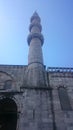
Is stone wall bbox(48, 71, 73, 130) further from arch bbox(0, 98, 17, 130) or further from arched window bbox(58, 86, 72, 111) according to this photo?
arch bbox(0, 98, 17, 130)

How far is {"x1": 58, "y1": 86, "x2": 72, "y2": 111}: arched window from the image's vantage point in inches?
423

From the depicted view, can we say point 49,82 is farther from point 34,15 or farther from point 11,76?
point 34,15

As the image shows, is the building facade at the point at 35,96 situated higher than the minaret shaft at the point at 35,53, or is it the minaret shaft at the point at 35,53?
the minaret shaft at the point at 35,53

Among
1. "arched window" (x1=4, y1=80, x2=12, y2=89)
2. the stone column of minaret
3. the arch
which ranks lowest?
the arch

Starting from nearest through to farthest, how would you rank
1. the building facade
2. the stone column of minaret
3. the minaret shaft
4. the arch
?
the building facade
the arch
the stone column of minaret
the minaret shaft

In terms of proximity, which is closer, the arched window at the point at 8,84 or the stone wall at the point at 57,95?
the stone wall at the point at 57,95

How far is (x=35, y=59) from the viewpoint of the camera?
1367 cm

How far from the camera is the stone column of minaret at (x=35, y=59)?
1176 centimetres

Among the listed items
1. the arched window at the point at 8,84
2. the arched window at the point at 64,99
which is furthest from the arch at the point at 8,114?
the arched window at the point at 64,99

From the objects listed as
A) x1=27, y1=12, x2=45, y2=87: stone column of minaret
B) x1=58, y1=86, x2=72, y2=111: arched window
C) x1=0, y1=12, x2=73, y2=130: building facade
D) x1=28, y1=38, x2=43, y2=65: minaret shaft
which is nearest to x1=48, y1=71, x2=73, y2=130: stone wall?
x1=0, y1=12, x2=73, y2=130: building facade

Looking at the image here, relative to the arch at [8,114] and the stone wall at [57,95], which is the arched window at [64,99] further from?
the arch at [8,114]

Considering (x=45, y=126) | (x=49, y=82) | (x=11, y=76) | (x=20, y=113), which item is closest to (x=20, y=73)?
(x=11, y=76)

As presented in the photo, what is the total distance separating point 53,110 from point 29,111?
1.46 meters

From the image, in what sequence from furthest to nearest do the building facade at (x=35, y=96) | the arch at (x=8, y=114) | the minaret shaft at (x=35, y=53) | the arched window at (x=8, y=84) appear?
the minaret shaft at (x=35, y=53)
the arched window at (x=8, y=84)
the arch at (x=8, y=114)
the building facade at (x=35, y=96)
